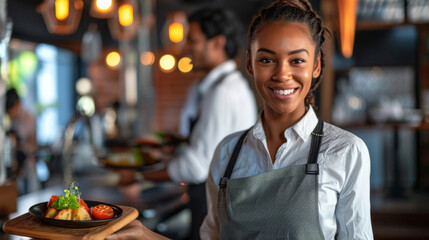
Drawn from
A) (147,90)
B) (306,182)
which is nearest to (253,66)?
(306,182)

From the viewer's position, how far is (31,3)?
684cm

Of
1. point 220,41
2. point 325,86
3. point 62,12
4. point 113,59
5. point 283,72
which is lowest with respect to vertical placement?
point 283,72

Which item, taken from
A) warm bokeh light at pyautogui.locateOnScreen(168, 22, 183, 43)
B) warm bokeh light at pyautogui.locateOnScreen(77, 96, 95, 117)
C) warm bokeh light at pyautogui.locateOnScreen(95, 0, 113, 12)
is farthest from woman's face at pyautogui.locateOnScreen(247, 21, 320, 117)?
warm bokeh light at pyautogui.locateOnScreen(168, 22, 183, 43)

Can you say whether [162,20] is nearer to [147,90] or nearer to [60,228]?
[147,90]

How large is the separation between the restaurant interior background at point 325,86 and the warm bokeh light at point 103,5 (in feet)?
0.47

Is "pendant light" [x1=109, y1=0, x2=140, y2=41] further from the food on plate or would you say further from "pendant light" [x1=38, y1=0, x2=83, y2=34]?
the food on plate

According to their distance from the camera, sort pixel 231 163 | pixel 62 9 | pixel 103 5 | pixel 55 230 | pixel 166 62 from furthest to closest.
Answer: pixel 166 62
pixel 103 5
pixel 62 9
pixel 231 163
pixel 55 230

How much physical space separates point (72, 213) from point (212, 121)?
1138 millimetres

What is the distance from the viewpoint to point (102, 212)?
121cm

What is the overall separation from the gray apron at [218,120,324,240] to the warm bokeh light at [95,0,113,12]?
8.28 ft

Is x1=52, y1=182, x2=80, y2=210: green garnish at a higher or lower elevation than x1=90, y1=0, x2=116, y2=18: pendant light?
lower

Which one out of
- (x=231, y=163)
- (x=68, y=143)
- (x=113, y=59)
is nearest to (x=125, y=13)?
(x=68, y=143)

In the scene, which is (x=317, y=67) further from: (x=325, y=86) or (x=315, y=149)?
(x=325, y=86)

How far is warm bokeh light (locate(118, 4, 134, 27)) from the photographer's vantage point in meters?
3.58
